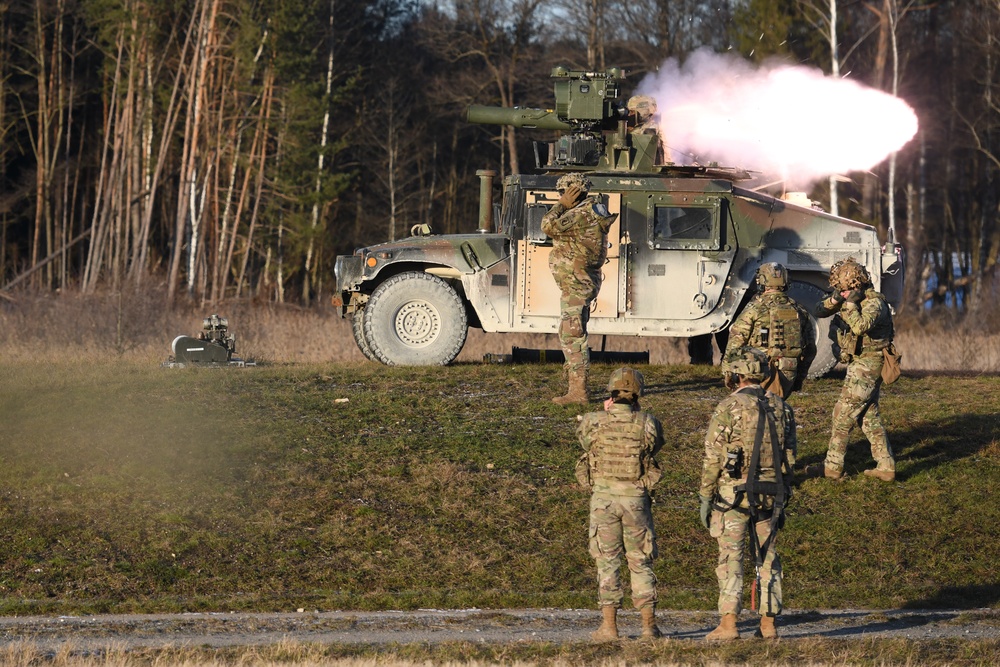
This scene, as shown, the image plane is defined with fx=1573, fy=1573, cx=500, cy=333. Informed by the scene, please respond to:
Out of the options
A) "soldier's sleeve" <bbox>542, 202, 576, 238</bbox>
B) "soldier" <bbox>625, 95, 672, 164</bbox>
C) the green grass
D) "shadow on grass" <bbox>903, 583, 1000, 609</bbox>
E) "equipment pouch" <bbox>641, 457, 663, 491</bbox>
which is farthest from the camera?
"soldier" <bbox>625, 95, 672, 164</bbox>

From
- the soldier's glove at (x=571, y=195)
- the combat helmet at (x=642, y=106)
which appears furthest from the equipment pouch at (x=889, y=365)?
the combat helmet at (x=642, y=106)

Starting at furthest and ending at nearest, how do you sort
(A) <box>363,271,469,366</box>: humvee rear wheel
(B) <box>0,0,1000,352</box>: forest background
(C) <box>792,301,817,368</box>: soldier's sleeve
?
1. (B) <box>0,0,1000,352</box>: forest background
2. (A) <box>363,271,469,366</box>: humvee rear wheel
3. (C) <box>792,301,817,368</box>: soldier's sleeve

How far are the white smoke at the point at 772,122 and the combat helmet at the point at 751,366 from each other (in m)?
8.39

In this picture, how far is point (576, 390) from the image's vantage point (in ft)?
45.7

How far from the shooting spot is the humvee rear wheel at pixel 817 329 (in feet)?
51.9

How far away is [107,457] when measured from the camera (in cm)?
1270

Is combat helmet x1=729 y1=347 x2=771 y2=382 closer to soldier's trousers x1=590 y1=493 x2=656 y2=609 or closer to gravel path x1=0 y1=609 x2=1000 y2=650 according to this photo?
soldier's trousers x1=590 y1=493 x2=656 y2=609

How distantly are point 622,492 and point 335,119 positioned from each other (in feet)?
113

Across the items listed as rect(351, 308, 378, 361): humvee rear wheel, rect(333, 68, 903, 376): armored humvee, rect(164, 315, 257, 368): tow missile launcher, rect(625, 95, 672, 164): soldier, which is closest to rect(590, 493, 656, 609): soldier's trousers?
rect(333, 68, 903, 376): armored humvee

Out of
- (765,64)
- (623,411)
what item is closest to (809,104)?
(623,411)

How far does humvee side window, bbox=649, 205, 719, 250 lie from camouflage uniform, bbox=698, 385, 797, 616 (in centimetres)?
710

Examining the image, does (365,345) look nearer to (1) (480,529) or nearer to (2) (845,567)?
(1) (480,529)

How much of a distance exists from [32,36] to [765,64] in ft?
57.9

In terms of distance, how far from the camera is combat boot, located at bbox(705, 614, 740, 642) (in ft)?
28.3
